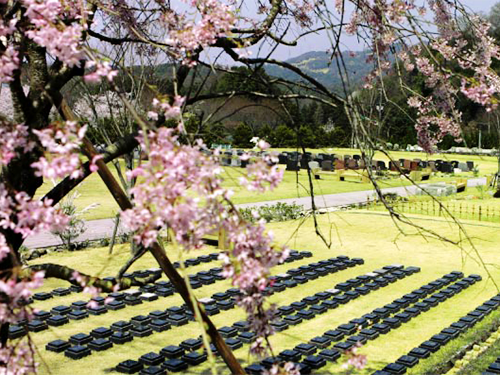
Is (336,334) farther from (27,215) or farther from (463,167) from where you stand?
(463,167)

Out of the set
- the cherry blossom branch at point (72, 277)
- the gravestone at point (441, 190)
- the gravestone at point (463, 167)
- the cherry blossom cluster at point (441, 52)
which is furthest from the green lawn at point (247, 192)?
the cherry blossom branch at point (72, 277)

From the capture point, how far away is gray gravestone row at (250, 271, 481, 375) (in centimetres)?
905

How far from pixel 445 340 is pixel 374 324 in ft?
4.15

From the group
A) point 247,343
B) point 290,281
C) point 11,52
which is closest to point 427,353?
point 247,343

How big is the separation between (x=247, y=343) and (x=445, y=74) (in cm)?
567

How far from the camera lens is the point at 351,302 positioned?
12.1m

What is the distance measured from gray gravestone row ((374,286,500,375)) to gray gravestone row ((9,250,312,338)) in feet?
12.5

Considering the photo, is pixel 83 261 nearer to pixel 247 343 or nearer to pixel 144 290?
pixel 144 290

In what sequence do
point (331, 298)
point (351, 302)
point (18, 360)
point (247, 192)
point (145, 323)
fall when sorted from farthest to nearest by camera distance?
point (247, 192) < point (331, 298) < point (351, 302) < point (145, 323) < point (18, 360)

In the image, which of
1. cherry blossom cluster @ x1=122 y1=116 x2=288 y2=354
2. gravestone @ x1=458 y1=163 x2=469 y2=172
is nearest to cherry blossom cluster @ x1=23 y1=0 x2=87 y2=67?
cherry blossom cluster @ x1=122 y1=116 x2=288 y2=354

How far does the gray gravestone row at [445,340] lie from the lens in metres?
8.39

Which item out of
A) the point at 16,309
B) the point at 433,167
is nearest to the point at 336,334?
the point at 16,309

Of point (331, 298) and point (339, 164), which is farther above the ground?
point (339, 164)

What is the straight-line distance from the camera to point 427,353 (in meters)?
9.23
